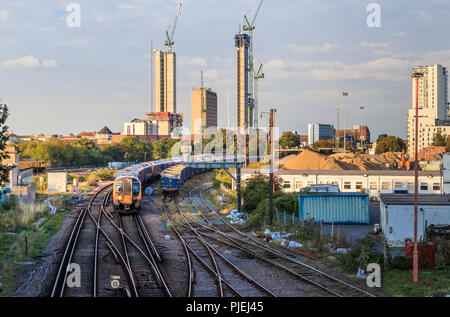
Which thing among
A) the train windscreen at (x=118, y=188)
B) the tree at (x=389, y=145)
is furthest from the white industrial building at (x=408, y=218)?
the tree at (x=389, y=145)

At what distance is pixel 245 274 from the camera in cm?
1783

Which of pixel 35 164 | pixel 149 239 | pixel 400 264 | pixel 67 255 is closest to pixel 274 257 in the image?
pixel 400 264

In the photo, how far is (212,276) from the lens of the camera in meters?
17.7

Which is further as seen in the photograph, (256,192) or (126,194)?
(256,192)

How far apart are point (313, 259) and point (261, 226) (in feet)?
28.1

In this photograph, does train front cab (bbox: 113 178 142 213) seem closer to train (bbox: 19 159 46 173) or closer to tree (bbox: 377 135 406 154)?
train (bbox: 19 159 46 173)

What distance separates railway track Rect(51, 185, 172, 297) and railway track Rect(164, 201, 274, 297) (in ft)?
4.02

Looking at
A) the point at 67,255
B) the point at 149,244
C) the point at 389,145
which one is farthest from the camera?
the point at 389,145

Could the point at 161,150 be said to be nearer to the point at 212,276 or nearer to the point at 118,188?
the point at 118,188

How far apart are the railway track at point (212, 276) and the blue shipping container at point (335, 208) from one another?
794 cm

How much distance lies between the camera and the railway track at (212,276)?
15484mm

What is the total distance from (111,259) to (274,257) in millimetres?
7366

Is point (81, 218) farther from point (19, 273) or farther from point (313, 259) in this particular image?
point (313, 259)

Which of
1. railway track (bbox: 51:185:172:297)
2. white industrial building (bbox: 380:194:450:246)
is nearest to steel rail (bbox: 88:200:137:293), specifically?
railway track (bbox: 51:185:172:297)
